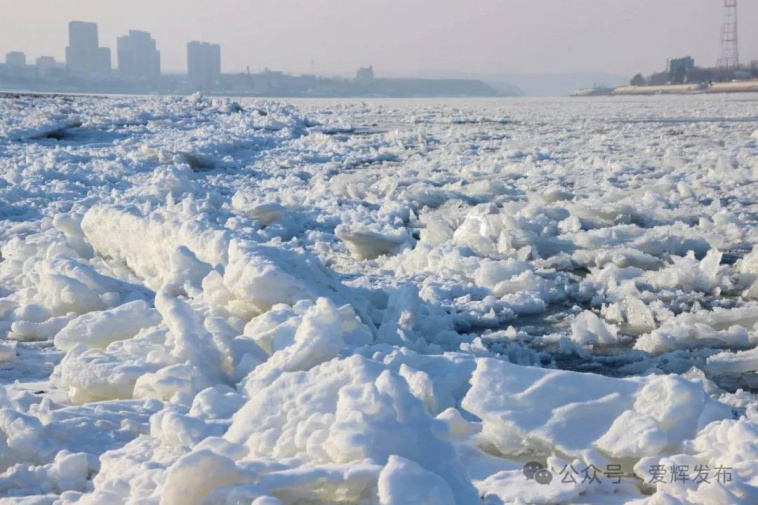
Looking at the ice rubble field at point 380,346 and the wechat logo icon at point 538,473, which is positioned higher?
the ice rubble field at point 380,346

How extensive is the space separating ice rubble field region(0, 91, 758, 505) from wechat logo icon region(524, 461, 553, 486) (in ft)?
0.10

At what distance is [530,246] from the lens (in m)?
6.11

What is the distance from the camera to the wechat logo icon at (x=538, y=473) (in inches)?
91.9

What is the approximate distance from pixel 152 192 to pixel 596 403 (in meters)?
7.14

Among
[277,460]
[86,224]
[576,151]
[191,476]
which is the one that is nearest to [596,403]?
[277,460]

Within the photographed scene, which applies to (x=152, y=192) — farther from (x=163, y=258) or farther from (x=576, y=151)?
(x=576, y=151)

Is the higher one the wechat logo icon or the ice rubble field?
the ice rubble field

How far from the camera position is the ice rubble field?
2.15m

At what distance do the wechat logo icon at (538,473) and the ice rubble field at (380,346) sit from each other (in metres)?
0.03

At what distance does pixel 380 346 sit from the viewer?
3.32 m

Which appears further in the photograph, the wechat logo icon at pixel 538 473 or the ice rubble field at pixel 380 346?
the wechat logo icon at pixel 538 473

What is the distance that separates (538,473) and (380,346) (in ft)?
3.55

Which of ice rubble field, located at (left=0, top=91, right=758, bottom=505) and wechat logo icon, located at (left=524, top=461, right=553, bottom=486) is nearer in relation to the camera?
ice rubble field, located at (left=0, top=91, right=758, bottom=505)

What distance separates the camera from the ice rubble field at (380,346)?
215 centimetres
